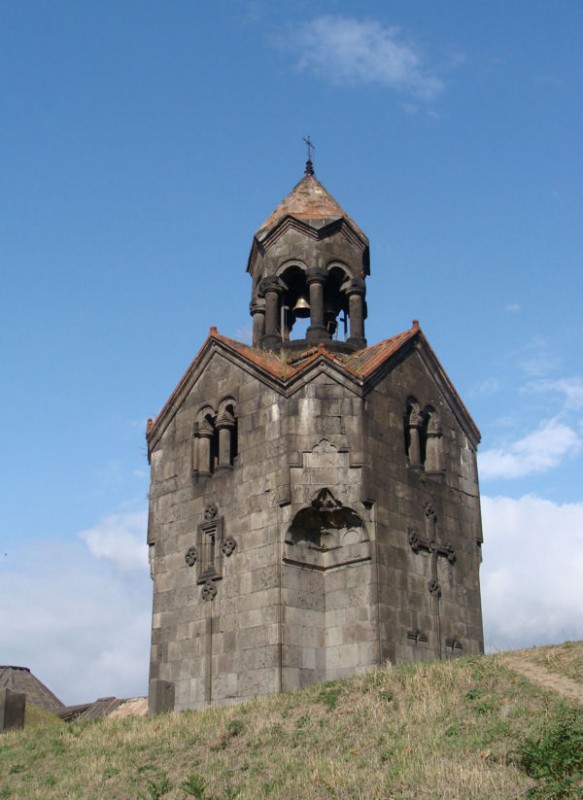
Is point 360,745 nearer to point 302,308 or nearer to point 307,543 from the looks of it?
point 307,543

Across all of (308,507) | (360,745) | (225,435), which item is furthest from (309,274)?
(360,745)

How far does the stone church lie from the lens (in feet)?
56.2

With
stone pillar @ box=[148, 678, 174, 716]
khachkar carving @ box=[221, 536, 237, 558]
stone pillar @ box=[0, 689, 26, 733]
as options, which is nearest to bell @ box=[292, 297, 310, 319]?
khachkar carving @ box=[221, 536, 237, 558]

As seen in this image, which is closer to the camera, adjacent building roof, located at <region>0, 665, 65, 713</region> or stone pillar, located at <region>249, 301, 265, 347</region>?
stone pillar, located at <region>249, 301, 265, 347</region>

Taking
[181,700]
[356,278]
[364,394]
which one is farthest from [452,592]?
[356,278]

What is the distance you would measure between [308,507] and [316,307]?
5059 millimetres

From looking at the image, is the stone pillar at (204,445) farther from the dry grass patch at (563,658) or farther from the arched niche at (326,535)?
the dry grass patch at (563,658)

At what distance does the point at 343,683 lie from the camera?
13922mm

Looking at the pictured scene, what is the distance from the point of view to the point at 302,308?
2205cm

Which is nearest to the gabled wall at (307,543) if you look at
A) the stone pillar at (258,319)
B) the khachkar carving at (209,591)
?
the khachkar carving at (209,591)

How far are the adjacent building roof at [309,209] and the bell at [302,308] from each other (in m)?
1.63

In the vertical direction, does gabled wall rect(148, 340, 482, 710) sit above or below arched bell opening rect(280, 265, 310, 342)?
below

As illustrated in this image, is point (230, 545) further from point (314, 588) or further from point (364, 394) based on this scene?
point (364, 394)

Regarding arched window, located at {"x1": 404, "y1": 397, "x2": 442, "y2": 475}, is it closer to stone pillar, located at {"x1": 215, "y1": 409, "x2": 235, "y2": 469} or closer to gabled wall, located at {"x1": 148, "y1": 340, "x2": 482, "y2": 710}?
gabled wall, located at {"x1": 148, "y1": 340, "x2": 482, "y2": 710}
